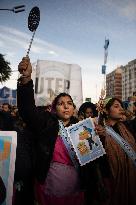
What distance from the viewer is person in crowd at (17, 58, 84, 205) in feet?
10.1

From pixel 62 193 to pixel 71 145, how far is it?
1.58ft

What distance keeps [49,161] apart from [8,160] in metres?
0.81

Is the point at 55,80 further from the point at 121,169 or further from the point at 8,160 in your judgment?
the point at 8,160

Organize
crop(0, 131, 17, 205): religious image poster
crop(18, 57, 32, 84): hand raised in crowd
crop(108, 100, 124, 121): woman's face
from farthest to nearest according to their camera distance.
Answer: crop(108, 100, 124, 121): woman's face
crop(18, 57, 32, 84): hand raised in crowd
crop(0, 131, 17, 205): religious image poster

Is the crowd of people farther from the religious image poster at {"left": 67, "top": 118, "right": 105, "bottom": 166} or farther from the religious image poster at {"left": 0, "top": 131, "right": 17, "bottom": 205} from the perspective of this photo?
the religious image poster at {"left": 0, "top": 131, "right": 17, "bottom": 205}

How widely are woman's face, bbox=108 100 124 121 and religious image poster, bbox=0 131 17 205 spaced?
82.8 inches

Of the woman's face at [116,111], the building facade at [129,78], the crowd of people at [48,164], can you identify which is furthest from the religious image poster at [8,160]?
the building facade at [129,78]

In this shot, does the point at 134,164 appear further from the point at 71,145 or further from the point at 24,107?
the point at 24,107

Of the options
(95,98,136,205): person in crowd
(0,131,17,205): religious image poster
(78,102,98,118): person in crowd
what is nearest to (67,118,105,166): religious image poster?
(95,98,136,205): person in crowd

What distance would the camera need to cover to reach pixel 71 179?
3283 millimetres

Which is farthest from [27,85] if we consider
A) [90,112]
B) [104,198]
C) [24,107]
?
[90,112]

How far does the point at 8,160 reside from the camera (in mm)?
2447

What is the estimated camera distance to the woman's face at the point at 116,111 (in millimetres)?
4344

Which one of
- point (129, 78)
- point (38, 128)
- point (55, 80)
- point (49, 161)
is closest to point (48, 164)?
point (49, 161)
